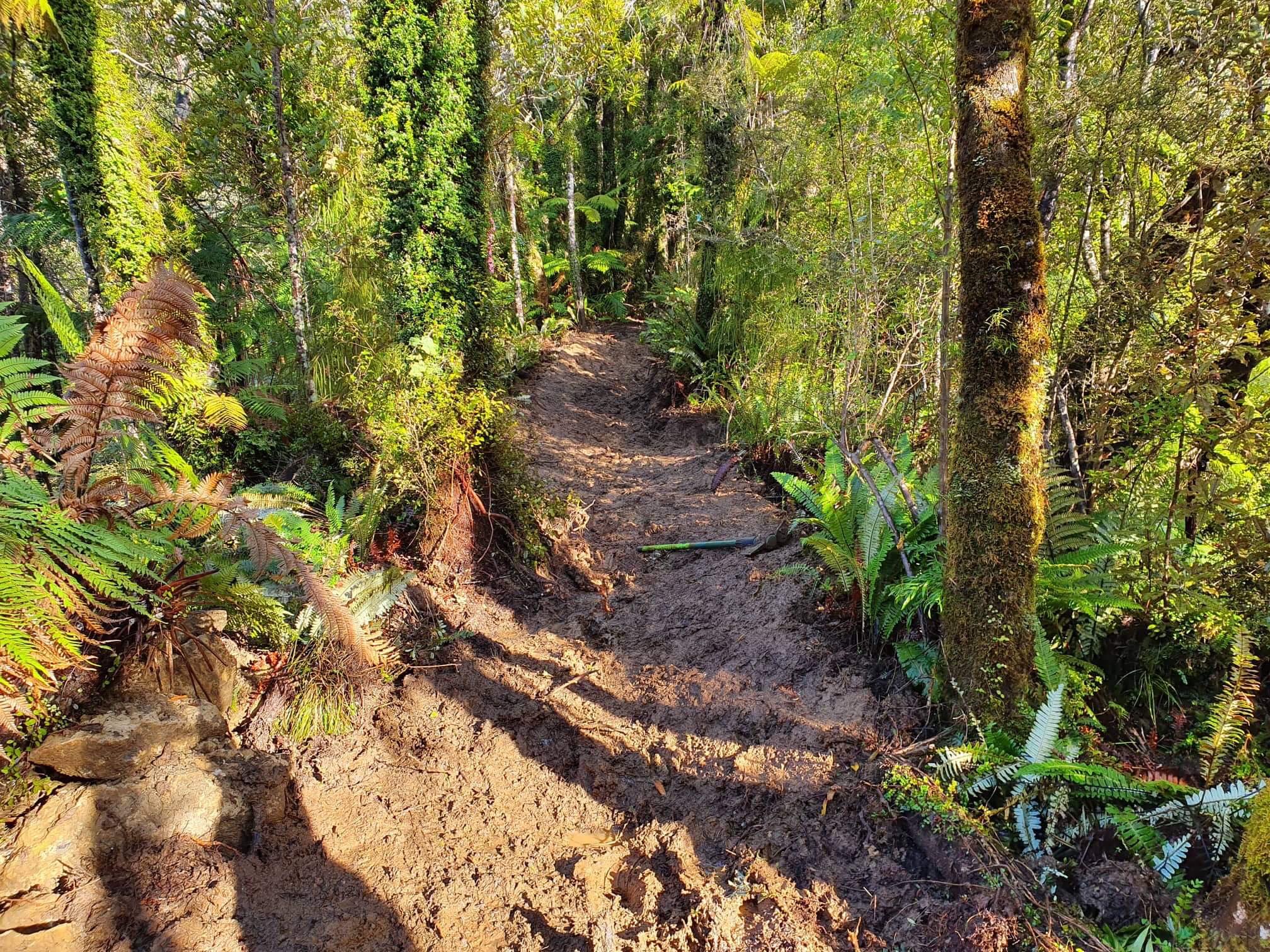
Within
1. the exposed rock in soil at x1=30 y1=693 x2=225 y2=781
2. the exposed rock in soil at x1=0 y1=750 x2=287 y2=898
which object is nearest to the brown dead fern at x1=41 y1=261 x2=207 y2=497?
the exposed rock in soil at x1=30 y1=693 x2=225 y2=781

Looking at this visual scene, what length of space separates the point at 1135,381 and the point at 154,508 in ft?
15.8

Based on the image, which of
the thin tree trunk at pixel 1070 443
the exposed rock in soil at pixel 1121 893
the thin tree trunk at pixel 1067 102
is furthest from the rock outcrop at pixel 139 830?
the thin tree trunk at pixel 1067 102

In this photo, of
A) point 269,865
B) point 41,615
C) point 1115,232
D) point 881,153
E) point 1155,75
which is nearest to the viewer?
point 41,615

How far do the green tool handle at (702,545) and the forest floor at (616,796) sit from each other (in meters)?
0.34

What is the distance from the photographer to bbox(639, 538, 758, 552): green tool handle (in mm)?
5238

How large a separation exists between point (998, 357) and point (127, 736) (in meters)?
3.95

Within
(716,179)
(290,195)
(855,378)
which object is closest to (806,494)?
(855,378)

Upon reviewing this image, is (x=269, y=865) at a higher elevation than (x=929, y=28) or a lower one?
lower

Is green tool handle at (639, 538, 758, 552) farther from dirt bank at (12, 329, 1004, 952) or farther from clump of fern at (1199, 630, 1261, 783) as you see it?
clump of fern at (1199, 630, 1261, 783)

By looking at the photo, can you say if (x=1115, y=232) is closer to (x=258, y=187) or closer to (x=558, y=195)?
(x=258, y=187)

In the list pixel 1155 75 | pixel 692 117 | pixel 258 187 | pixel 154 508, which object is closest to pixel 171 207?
pixel 258 187

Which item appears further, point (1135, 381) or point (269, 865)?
point (1135, 381)

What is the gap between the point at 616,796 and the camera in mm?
3080

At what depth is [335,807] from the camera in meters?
2.87
